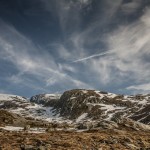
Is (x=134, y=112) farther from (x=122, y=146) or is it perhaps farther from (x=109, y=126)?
(x=122, y=146)

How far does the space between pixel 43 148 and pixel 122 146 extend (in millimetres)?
6346

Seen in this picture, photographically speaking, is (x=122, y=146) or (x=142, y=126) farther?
(x=142, y=126)

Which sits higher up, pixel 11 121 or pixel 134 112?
pixel 134 112

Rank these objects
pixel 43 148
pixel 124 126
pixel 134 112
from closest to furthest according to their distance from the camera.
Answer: pixel 43 148 → pixel 124 126 → pixel 134 112

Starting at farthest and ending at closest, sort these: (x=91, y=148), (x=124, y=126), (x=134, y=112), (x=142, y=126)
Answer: (x=134, y=112) < (x=142, y=126) < (x=124, y=126) < (x=91, y=148)

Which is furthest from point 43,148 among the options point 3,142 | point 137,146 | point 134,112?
point 134,112

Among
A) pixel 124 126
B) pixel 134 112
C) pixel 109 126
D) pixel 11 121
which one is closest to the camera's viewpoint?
pixel 109 126

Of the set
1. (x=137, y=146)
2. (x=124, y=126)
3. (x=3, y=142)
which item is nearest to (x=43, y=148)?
(x=3, y=142)

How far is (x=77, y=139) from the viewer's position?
2078 centimetres

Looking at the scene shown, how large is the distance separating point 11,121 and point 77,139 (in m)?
27.1

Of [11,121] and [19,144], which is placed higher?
[11,121]

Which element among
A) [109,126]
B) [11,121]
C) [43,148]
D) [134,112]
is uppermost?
[134,112]

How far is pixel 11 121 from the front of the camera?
149ft

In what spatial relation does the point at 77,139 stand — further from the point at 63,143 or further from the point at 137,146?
the point at 137,146
